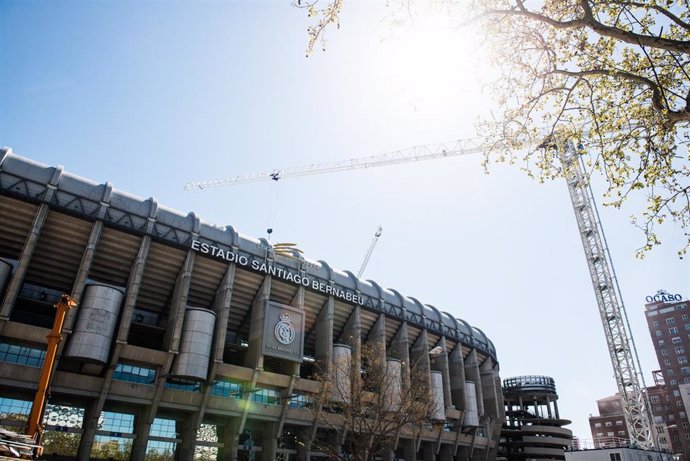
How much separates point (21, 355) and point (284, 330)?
26.6 metres

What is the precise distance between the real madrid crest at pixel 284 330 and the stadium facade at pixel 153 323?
5.1 inches

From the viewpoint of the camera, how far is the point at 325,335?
63500 millimetres

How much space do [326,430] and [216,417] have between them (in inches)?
621

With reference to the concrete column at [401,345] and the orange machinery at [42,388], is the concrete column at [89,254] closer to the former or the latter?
the orange machinery at [42,388]

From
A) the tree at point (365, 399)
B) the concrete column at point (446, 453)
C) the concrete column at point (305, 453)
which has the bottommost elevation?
the concrete column at point (305, 453)

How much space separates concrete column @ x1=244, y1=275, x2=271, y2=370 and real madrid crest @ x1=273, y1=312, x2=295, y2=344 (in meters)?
2.08

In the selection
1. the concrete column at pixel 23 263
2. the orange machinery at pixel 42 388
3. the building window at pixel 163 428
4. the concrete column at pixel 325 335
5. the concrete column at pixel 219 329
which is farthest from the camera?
the concrete column at pixel 325 335

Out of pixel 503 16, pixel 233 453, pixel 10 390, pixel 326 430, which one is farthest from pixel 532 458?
pixel 503 16

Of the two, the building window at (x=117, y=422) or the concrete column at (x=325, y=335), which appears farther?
the concrete column at (x=325, y=335)

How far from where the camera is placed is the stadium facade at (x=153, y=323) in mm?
44719

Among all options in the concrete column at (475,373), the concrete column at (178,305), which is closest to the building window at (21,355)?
the concrete column at (178,305)

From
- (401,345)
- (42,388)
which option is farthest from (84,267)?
(401,345)

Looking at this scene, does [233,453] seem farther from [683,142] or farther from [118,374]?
[683,142]

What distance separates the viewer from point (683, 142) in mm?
19125
